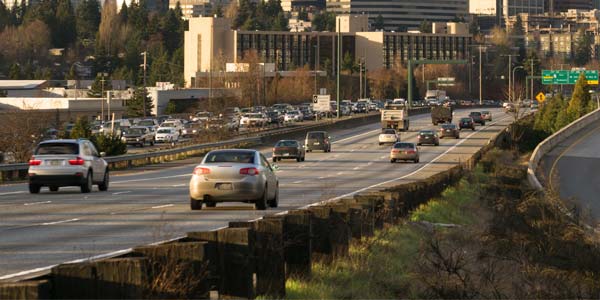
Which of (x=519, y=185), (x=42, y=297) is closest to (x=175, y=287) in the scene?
(x=42, y=297)

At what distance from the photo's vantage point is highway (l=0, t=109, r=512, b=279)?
64.4 ft

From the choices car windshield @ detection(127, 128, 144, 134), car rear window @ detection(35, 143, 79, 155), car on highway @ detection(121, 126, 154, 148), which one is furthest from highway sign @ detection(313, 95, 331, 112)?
car rear window @ detection(35, 143, 79, 155)

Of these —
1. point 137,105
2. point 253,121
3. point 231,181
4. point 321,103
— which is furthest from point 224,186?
point 137,105

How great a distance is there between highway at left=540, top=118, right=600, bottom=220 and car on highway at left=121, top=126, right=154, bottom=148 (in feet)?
85.5

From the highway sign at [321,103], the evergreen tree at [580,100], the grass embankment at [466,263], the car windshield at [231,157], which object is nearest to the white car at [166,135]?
the highway sign at [321,103]

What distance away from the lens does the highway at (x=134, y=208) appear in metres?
19.6

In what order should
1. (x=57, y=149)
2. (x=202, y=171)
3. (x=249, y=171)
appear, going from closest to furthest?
(x=249, y=171), (x=202, y=171), (x=57, y=149)

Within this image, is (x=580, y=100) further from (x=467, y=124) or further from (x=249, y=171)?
(x=249, y=171)

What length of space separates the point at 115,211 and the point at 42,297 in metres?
20.0

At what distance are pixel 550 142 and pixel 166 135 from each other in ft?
85.7

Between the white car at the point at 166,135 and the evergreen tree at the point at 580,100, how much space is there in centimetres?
4262

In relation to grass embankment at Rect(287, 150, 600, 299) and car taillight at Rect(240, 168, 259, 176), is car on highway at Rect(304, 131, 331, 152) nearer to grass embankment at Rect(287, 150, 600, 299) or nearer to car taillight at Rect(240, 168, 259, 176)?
grass embankment at Rect(287, 150, 600, 299)

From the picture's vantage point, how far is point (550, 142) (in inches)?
3494

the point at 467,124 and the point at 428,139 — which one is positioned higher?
the point at 428,139
